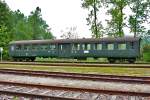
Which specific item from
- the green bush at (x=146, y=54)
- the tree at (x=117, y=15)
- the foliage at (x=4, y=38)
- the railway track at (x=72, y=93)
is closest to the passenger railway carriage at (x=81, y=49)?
the green bush at (x=146, y=54)

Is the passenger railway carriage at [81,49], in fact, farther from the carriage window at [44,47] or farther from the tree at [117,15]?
the tree at [117,15]

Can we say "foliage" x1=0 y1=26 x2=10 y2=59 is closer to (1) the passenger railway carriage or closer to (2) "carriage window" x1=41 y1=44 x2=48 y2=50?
(1) the passenger railway carriage

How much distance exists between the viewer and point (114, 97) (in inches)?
419

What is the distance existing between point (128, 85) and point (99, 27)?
36.5m

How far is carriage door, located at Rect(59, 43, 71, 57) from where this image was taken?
39031 mm

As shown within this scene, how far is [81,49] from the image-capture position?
37938mm

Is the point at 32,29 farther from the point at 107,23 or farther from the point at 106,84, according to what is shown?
the point at 106,84

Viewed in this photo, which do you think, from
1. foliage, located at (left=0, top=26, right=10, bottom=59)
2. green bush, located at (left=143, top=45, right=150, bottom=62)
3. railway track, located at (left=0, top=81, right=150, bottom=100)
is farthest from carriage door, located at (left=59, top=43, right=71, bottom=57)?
railway track, located at (left=0, top=81, right=150, bottom=100)

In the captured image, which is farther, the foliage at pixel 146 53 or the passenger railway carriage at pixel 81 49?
the foliage at pixel 146 53

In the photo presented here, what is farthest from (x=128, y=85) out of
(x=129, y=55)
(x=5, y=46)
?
(x=5, y=46)

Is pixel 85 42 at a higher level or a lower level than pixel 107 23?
lower

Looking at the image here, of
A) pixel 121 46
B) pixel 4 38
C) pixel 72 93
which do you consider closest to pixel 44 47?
pixel 121 46

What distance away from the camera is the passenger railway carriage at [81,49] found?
1361 inches

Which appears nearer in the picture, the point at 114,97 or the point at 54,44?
the point at 114,97
